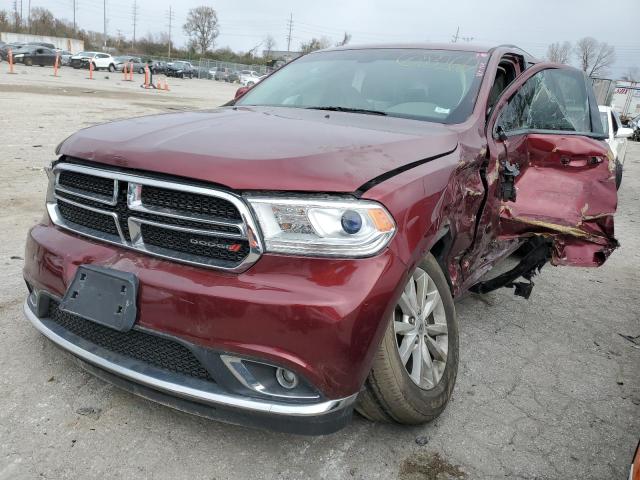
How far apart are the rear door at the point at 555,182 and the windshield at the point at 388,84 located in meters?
0.44

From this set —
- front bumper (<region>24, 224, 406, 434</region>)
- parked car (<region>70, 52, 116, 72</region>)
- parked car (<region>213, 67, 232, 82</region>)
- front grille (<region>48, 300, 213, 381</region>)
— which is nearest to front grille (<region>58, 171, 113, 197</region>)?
front bumper (<region>24, 224, 406, 434</region>)

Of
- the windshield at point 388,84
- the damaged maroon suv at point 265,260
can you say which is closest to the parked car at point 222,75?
the windshield at point 388,84

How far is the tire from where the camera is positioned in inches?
85.4

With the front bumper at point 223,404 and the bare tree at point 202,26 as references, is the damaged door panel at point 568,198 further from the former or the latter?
the bare tree at point 202,26

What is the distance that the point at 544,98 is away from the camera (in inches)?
154

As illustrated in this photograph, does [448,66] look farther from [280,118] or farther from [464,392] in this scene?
[464,392]

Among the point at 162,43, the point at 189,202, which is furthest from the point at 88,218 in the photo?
the point at 162,43

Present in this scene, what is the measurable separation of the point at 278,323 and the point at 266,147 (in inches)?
27.5

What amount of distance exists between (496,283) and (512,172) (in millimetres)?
757

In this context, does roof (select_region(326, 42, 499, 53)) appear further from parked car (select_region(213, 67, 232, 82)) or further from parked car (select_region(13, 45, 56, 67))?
parked car (select_region(213, 67, 232, 82))

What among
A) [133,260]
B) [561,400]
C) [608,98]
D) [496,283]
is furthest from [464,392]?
[608,98]

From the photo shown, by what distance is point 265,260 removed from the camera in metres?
1.93

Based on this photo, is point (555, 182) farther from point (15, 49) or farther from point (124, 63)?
point (124, 63)

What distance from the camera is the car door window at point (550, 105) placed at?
3444mm
